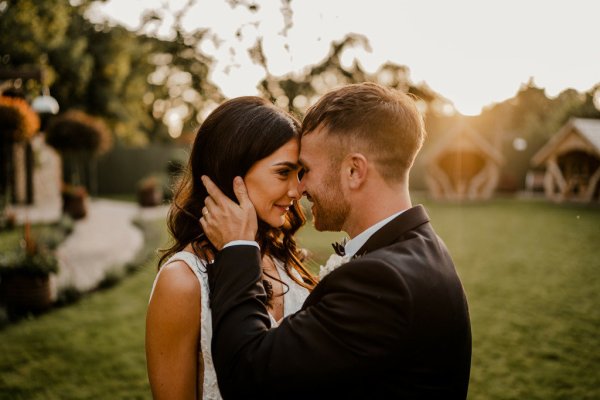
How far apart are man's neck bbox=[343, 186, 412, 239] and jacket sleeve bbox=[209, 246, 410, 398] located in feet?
1.16

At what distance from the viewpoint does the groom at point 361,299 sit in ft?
5.26

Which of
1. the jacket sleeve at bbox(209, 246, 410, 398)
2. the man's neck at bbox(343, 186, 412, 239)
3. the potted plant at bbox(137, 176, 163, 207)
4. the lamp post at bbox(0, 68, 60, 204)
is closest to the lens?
the jacket sleeve at bbox(209, 246, 410, 398)

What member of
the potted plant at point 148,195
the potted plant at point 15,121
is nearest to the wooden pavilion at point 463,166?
the potted plant at point 148,195

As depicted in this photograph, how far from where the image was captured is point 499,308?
8273 mm

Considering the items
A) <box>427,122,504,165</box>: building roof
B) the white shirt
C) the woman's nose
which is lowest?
<box>427,122,504,165</box>: building roof

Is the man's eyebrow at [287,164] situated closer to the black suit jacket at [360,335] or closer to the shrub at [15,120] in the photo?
the black suit jacket at [360,335]

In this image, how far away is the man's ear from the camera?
6.65 feet

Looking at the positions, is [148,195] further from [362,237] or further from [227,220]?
[362,237]

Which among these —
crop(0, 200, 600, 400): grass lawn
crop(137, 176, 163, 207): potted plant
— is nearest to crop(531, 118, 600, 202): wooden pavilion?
crop(0, 200, 600, 400): grass lawn

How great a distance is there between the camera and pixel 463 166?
1252 inches

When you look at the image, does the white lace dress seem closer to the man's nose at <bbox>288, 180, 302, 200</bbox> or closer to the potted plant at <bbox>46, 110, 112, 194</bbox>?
the man's nose at <bbox>288, 180, 302, 200</bbox>

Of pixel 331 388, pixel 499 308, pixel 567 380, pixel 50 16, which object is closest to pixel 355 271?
pixel 331 388

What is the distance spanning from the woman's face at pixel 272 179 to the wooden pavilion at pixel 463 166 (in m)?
29.7

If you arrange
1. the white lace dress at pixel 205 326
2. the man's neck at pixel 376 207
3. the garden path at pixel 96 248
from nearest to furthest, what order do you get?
the man's neck at pixel 376 207 → the white lace dress at pixel 205 326 → the garden path at pixel 96 248
